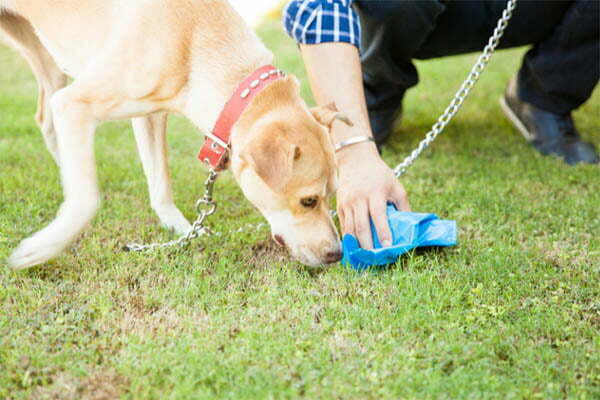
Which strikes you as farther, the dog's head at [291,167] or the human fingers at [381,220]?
the human fingers at [381,220]

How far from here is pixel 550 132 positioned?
193 inches

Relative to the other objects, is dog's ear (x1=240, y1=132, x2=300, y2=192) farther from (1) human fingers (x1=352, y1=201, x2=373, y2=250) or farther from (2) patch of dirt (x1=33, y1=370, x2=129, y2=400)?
(2) patch of dirt (x1=33, y1=370, x2=129, y2=400)

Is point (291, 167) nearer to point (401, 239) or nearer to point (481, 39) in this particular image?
point (401, 239)

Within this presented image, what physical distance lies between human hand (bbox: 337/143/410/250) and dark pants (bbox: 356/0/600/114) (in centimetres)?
149

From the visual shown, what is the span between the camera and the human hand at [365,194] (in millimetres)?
3080

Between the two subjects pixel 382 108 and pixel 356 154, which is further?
pixel 382 108

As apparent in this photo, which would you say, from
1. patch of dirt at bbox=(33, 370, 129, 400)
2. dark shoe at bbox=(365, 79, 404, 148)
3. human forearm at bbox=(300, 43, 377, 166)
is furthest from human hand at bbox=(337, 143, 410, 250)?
dark shoe at bbox=(365, 79, 404, 148)

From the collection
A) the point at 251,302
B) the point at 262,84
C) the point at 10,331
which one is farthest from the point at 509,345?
the point at 10,331

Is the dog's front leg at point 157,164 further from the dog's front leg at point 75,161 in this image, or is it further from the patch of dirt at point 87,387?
the patch of dirt at point 87,387

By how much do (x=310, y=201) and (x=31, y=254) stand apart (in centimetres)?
124

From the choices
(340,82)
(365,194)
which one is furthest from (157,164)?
(365,194)

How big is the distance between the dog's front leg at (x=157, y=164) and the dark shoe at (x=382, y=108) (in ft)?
6.15

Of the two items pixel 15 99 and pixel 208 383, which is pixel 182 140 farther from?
pixel 208 383

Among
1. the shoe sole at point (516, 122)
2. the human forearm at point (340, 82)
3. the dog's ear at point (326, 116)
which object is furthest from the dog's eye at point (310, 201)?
the shoe sole at point (516, 122)
